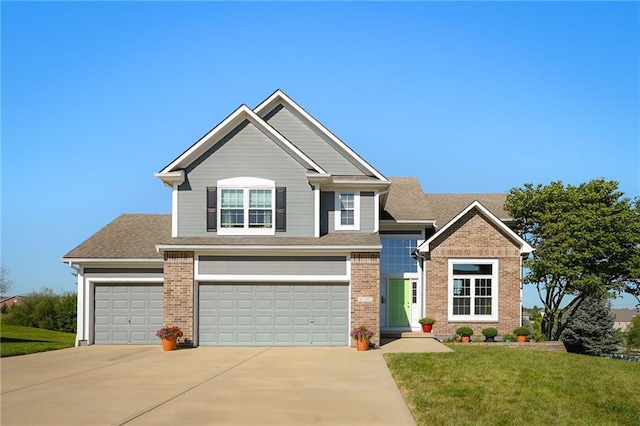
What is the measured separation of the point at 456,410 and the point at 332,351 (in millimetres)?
9911

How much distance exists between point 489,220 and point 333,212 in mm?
6467

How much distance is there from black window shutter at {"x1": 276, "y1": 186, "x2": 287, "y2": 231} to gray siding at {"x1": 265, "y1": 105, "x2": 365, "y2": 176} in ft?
7.93

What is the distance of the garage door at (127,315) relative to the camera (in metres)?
24.6

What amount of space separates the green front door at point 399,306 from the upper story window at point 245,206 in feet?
21.0

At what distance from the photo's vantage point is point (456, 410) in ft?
38.9

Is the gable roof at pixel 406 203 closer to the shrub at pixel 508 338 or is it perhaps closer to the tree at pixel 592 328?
the shrub at pixel 508 338

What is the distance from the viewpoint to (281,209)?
77.2 feet

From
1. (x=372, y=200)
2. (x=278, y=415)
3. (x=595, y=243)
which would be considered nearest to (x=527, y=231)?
(x=595, y=243)

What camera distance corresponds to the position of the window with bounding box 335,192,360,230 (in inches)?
961

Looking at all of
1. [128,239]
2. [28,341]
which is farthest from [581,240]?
[28,341]

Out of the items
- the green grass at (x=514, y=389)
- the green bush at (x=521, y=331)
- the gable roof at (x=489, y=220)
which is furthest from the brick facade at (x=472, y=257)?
the green grass at (x=514, y=389)

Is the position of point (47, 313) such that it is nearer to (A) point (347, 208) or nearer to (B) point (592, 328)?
(A) point (347, 208)

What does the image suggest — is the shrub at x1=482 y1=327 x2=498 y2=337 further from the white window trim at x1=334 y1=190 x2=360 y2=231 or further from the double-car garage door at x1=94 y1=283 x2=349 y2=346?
the white window trim at x1=334 y1=190 x2=360 y2=231

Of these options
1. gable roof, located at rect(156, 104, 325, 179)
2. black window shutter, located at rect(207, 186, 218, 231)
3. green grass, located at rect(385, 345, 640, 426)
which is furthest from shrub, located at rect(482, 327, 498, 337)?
black window shutter, located at rect(207, 186, 218, 231)
